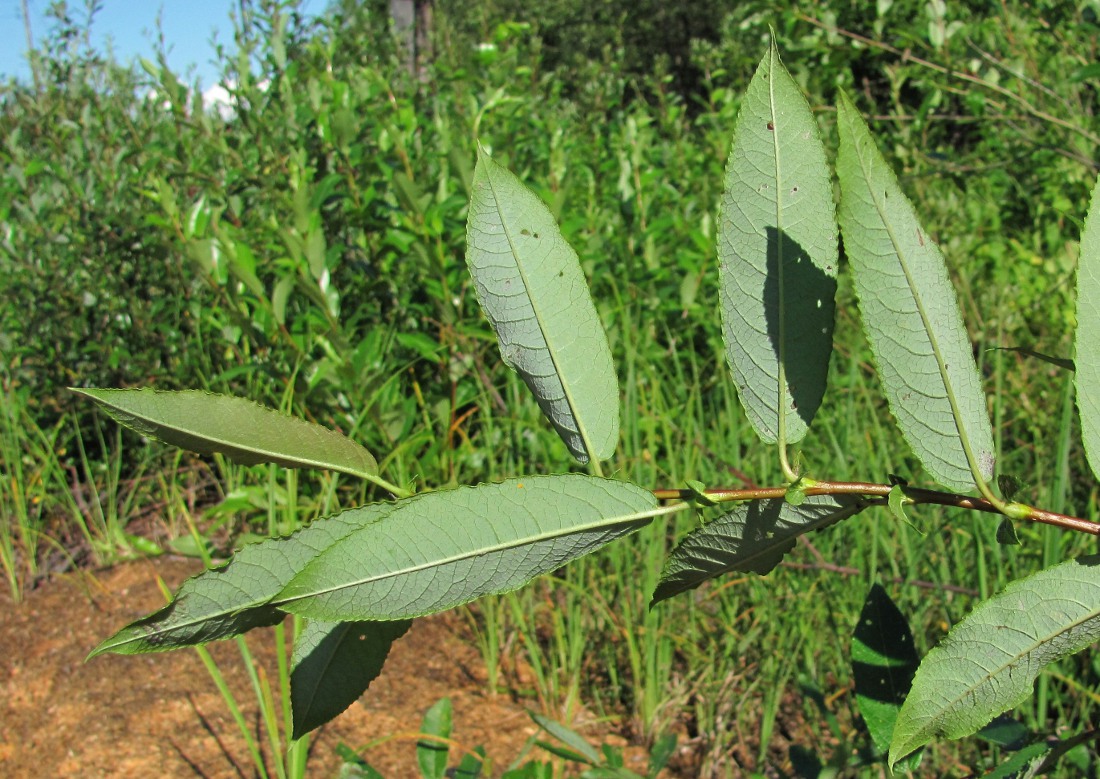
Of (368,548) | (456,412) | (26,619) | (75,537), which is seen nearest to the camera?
(368,548)

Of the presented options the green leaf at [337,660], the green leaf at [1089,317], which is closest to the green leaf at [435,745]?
the green leaf at [337,660]

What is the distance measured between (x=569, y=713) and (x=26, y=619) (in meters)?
1.66

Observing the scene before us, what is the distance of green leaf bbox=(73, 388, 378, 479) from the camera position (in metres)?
0.44

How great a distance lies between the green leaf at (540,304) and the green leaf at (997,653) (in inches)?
7.5

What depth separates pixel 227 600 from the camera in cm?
44

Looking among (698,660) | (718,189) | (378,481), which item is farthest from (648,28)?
(378,481)

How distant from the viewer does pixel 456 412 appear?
305 cm

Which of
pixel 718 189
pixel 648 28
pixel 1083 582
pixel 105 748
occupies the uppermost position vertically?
pixel 648 28

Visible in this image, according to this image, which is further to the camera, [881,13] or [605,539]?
[881,13]

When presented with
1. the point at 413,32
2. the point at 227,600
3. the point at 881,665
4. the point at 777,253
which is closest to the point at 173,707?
the point at 881,665

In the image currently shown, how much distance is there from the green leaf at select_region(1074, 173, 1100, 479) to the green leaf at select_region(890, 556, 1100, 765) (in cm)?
6

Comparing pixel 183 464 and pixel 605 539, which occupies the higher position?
pixel 605 539

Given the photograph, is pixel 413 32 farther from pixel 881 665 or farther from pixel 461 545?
pixel 461 545

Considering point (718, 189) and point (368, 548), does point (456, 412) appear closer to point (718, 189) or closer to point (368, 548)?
point (718, 189)
